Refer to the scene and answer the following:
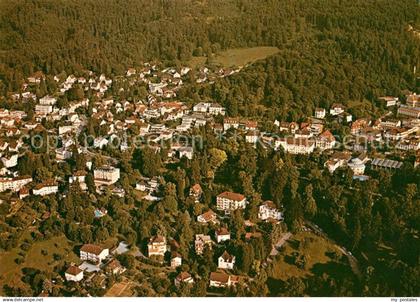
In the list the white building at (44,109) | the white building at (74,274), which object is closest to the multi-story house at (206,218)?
the white building at (74,274)

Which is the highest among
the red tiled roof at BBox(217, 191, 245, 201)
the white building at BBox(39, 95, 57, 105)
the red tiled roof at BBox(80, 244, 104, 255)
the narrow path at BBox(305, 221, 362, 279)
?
the white building at BBox(39, 95, 57, 105)

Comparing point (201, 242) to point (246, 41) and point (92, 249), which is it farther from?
point (246, 41)

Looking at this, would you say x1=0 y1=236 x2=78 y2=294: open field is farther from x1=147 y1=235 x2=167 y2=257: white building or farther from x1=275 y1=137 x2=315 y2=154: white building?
x1=275 y1=137 x2=315 y2=154: white building

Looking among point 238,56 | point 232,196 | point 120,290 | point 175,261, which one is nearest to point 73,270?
point 120,290

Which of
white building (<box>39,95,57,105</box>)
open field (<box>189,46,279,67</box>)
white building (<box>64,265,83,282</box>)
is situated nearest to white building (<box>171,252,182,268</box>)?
white building (<box>64,265,83,282</box>)

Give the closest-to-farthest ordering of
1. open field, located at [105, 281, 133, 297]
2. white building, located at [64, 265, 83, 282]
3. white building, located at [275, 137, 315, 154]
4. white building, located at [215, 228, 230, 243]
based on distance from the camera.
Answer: open field, located at [105, 281, 133, 297]
white building, located at [64, 265, 83, 282]
white building, located at [215, 228, 230, 243]
white building, located at [275, 137, 315, 154]

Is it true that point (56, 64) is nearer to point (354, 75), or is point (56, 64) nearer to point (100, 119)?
point (100, 119)

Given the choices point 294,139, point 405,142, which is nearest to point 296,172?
point 294,139
